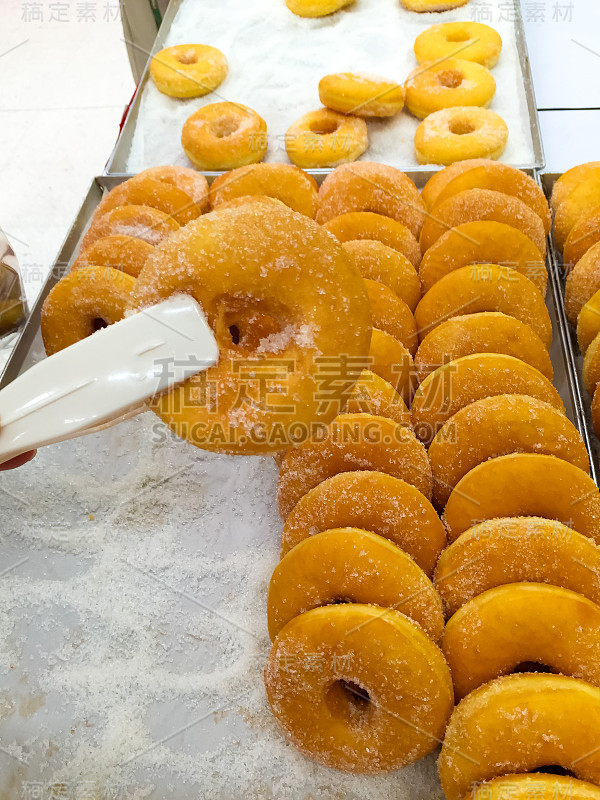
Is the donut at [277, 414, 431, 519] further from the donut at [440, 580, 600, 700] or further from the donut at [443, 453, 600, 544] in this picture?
the donut at [440, 580, 600, 700]

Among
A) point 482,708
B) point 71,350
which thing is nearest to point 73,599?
point 71,350

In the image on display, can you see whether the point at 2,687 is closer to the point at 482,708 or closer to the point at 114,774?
the point at 114,774

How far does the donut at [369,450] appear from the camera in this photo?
0.98 m

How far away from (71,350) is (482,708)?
24.7 inches

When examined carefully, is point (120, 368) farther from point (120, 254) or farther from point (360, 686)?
point (120, 254)

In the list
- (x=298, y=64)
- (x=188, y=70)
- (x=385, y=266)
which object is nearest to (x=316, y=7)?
(x=298, y=64)

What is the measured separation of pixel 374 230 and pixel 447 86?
86cm

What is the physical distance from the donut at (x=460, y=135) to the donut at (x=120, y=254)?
79 cm

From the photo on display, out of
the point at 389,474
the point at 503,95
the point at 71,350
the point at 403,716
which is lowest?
the point at 403,716

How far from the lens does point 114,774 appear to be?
3.07 feet

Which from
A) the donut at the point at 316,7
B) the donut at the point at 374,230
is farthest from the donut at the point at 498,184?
the donut at the point at 316,7

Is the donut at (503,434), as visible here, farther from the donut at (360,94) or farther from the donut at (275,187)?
the donut at (360,94)

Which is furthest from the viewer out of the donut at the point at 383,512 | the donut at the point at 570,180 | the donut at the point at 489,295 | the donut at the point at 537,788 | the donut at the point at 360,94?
the donut at the point at 360,94

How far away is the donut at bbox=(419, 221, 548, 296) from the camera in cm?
120
